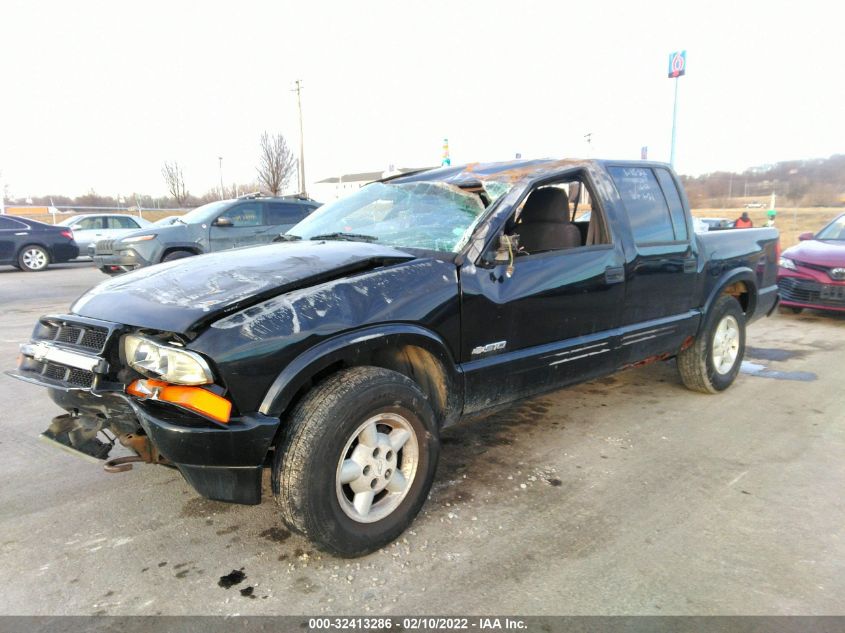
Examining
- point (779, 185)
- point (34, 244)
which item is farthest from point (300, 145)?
point (779, 185)

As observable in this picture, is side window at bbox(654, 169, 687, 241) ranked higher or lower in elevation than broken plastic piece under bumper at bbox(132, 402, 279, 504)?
higher

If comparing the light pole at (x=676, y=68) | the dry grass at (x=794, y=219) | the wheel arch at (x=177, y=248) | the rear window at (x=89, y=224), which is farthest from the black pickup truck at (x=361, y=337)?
the dry grass at (x=794, y=219)

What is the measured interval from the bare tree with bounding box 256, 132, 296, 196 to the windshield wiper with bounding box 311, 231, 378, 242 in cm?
4146

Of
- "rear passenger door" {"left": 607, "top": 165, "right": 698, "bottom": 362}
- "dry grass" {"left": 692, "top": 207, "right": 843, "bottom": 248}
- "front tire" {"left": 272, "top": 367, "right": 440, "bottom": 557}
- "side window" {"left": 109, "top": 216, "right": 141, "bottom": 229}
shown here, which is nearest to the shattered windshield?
"front tire" {"left": 272, "top": 367, "right": 440, "bottom": 557}

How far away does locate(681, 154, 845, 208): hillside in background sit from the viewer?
33216mm

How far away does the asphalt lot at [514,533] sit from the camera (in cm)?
236

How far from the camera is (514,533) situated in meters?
2.83

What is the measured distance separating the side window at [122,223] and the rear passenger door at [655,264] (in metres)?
16.9

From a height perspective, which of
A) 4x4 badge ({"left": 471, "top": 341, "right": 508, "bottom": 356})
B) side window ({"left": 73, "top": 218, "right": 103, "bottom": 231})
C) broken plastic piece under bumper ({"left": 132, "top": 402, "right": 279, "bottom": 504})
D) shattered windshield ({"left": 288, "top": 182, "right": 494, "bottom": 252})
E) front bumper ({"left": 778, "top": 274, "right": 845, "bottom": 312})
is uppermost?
shattered windshield ({"left": 288, "top": 182, "right": 494, "bottom": 252})

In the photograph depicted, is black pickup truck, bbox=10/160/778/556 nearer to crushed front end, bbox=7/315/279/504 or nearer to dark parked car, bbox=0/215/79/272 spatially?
crushed front end, bbox=7/315/279/504

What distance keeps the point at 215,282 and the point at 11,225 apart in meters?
15.0

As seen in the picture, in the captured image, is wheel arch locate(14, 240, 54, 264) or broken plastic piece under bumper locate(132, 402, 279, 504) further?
wheel arch locate(14, 240, 54, 264)

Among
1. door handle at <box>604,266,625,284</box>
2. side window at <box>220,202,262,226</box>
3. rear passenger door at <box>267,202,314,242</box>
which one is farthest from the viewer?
rear passenger door at <box>267,202,314,242</box>

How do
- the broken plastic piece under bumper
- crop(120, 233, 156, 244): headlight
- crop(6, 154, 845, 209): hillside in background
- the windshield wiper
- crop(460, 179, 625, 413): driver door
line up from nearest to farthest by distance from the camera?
the broken plastic piece under bumper
crop(460, 179, 625, 413): driver door
the windshield wiper
crop(120, 233, 156, 244): headlight
crop(6, 154, 845, 209): hillside in background
